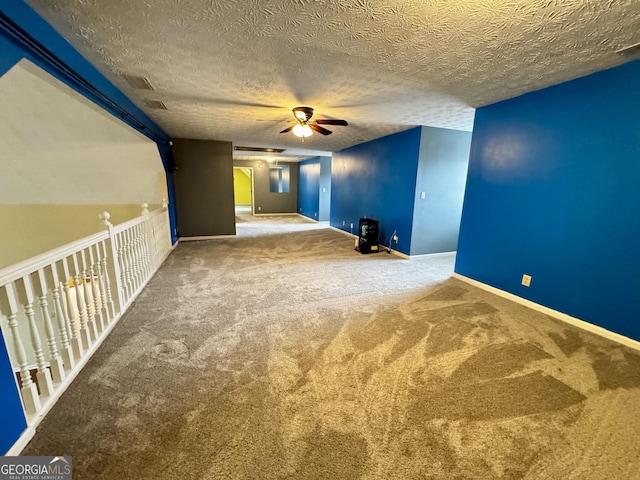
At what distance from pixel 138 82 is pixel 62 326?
92.2 inches

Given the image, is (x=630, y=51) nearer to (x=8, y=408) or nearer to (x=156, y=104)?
(x=8, y=408)

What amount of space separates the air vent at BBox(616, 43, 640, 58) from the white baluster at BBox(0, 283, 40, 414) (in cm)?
406

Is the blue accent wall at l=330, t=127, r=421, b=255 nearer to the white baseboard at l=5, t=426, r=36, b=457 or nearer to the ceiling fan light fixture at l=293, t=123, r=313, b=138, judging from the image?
the ceiling fan light fixture at l=293, t=123, r=313, b=138

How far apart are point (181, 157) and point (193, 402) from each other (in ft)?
18.0

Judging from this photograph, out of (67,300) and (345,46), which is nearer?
(67,300)

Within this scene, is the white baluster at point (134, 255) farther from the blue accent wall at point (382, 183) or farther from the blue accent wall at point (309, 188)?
the blue accent wall at point (309, 188)

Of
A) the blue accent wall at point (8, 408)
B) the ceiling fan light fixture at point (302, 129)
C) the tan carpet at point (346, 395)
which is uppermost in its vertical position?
the ceiling fan light fixture at point (302, 129)

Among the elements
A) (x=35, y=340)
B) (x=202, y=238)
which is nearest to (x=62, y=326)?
(x=35, y=340)

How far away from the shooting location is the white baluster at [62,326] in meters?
1.58

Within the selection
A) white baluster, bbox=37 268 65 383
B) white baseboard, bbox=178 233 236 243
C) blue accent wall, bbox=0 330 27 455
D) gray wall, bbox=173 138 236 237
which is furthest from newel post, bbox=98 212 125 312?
gray wall, bbox=173 138 236 237

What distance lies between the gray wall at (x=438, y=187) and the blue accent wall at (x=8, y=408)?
4719 mm

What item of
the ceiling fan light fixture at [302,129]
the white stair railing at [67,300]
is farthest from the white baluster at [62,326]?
the ceiling fan light fixture at [302,129]

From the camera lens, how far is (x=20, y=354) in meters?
1.31

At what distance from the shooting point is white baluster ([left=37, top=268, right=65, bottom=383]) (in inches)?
56.7
